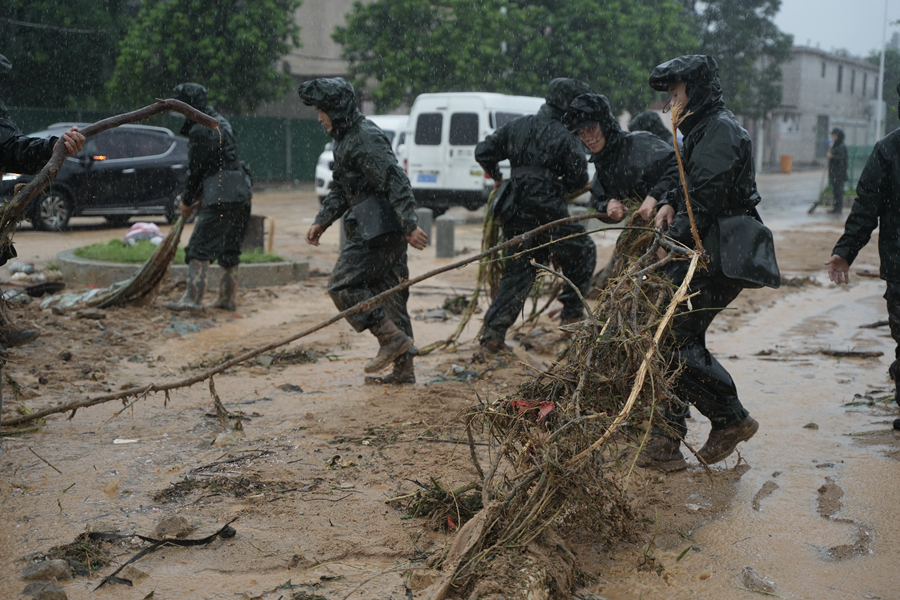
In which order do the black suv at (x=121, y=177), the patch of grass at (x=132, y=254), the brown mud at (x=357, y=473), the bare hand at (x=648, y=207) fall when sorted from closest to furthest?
the brown mud at (x=357, y=473), the bare hand at (x=648, y=207), the patch of grass at (x=132, y=254), the black suv at (x=121, y=177)

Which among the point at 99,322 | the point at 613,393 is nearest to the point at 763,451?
the point at 613,393

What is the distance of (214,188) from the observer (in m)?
7.64

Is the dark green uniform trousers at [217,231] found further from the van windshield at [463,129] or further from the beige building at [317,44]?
the beige building at [317,44]

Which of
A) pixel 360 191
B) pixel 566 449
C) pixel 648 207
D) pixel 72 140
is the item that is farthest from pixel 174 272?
pixel 566 449

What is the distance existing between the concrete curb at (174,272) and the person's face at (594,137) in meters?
5.03

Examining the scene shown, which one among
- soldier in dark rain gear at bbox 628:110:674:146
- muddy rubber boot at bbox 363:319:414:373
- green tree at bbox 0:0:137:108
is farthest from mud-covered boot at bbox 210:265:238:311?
green tree at bbox 0:0:137:108

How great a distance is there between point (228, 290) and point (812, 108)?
5653cm

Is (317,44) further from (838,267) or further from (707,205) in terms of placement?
(707,205)

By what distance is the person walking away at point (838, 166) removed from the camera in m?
20.2

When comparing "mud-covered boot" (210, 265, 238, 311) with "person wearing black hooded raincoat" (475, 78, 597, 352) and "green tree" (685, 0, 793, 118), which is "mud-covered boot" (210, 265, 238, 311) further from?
"green tree" (685, 0, 793, 118)

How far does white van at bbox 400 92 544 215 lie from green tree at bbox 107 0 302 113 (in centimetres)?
859

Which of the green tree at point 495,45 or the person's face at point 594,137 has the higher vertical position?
the green tree at point 495,45

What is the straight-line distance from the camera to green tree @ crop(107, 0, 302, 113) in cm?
2338

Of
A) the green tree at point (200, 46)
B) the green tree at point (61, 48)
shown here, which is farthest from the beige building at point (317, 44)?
the green tree at point (61, 48)
